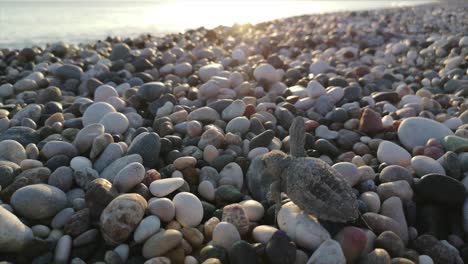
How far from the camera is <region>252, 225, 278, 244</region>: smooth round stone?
1970 mm

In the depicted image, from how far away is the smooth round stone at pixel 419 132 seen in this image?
2.96m

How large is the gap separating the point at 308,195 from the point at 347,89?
2.31 metres

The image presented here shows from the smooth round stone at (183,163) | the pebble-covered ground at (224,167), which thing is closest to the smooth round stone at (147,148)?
the pebble-covered ground at (224,167)

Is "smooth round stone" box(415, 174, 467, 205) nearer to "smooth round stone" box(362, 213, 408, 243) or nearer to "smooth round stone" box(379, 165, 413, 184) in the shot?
"smooth round stone" box(379, 165, 413, 184)

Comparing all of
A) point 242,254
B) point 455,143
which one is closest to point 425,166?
point 455,143

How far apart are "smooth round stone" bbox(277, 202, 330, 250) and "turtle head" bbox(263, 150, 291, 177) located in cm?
24

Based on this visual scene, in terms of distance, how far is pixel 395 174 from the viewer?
2.45 metres

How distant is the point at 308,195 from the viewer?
2.00 metres

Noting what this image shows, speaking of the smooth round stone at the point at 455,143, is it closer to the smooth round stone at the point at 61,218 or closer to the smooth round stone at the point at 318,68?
the smooth round stone at the point at 318,68

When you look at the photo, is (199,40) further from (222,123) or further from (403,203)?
(403,203)

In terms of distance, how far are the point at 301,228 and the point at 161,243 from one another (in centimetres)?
73

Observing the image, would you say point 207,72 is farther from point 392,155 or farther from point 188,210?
point 188,210

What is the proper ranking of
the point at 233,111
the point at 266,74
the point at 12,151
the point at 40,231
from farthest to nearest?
the point at 266,74, the point at 233,111, the point at 12,151, the point at 40,231

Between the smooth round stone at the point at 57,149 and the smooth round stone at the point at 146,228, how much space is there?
105 centimetres
